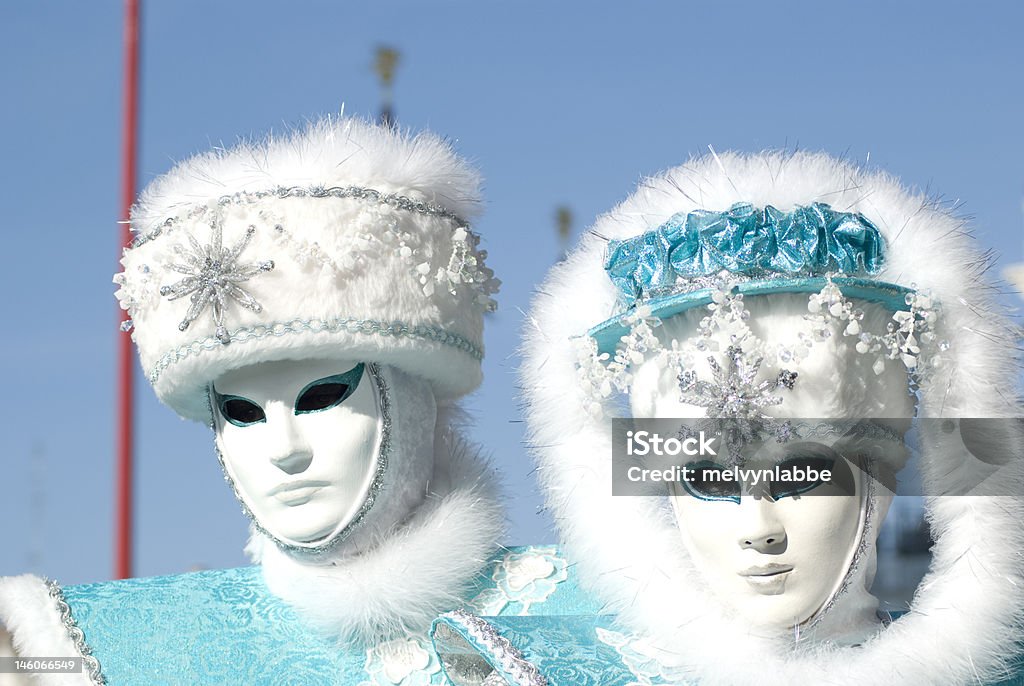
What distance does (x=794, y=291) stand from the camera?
3.07m

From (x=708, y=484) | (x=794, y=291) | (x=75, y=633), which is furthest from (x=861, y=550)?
(x=75, y=633)

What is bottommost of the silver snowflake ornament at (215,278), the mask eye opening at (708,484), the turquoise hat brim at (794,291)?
the mask eye opening at (708,484)

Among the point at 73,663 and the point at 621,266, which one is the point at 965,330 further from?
the point at 73,663

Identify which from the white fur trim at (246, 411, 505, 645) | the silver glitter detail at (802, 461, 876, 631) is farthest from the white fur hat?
the silver glitter detail at (802, 461, 876, 631)

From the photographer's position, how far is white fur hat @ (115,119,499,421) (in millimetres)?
3660

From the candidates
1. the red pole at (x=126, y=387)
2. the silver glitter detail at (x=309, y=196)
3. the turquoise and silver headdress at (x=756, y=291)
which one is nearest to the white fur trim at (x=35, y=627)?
the silver glitter detail at (x=309, y=196)

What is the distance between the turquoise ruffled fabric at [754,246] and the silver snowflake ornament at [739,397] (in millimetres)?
192

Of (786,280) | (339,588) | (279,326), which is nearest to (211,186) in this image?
(279,326)

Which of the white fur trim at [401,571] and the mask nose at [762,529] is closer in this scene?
the mask nose at [762,529]

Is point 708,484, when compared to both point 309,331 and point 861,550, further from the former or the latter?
point 309,331

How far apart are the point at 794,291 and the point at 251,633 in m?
1.67

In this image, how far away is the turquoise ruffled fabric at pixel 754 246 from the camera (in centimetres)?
308

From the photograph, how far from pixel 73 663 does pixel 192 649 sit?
0.93ft

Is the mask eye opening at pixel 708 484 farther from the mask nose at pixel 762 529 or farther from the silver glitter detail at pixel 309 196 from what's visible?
the silver glitter detail at pixel 309 196
